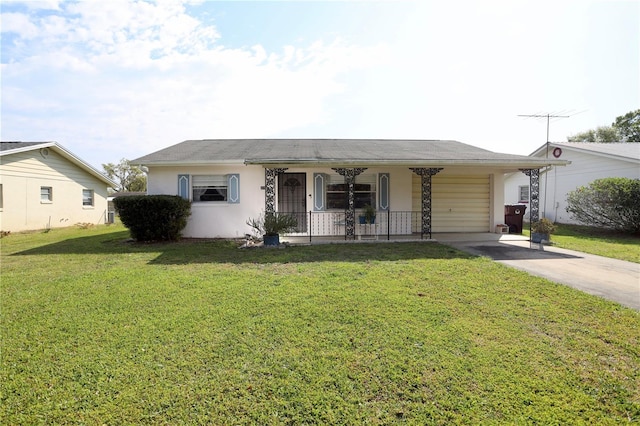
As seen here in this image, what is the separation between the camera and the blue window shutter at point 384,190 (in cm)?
1041

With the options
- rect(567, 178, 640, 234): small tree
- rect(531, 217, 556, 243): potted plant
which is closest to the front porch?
rect(531, 217, 556, 243): potted plant

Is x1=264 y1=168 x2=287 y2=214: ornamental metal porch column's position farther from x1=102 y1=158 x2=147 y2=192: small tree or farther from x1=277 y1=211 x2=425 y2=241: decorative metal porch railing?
x1=102 y1=158 x2=147 y2=192: small tree

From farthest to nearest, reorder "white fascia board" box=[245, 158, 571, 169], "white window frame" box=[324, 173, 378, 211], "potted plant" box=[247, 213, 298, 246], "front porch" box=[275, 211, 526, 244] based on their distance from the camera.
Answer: "white window frame" box=[324, 173, 378, 211] < "front porch" box=[275, 211, 526, 244] < "potted plant" box=[247, 213, 298, 246] < "white fascia board" box=[245, 158, 571, 169]

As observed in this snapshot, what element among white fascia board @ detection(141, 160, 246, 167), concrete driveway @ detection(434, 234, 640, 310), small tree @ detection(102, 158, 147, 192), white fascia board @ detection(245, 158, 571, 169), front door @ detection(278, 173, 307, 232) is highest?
small tree @ detection(102, 158, 147, 192)

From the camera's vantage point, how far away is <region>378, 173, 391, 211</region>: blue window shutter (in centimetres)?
1041

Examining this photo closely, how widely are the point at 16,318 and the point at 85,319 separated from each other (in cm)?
90

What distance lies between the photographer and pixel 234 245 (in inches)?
346

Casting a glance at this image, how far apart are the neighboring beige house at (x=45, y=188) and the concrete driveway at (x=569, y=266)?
56.3 ft

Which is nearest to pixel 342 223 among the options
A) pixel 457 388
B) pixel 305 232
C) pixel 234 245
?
pixel 305 232

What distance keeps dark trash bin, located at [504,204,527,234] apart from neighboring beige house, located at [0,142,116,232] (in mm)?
20197

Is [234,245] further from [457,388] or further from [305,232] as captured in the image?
[457,388]

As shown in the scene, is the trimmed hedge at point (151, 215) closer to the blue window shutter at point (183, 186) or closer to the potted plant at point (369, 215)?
the blue window shutter at point (183, 186)

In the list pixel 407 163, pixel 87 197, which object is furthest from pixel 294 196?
pixel 87 197

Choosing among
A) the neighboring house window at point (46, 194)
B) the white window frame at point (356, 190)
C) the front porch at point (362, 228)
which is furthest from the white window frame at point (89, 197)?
the white window frame at point (356, 190)
